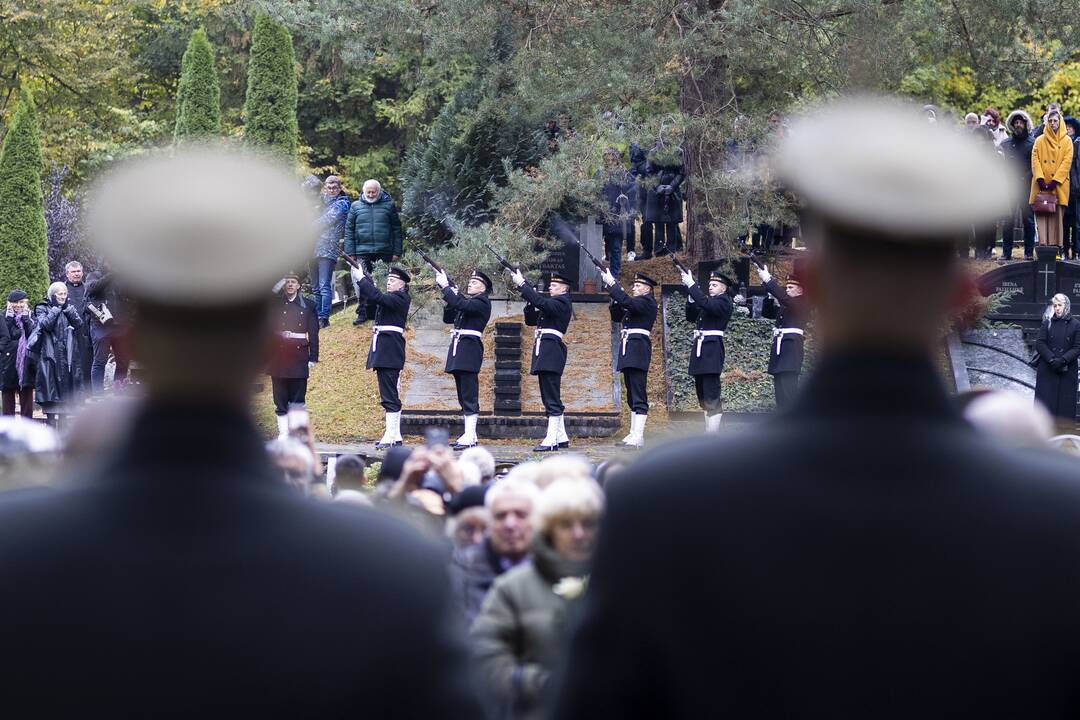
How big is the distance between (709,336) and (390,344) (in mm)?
3226

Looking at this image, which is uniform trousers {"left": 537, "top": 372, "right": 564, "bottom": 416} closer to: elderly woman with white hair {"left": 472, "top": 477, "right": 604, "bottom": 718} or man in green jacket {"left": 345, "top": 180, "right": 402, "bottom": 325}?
man in green jacket {"left": 345, "top": 180, "right": 402, "bottom": 325}

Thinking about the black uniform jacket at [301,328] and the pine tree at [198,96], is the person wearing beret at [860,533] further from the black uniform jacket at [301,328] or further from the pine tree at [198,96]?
the pine tree at [198,96]

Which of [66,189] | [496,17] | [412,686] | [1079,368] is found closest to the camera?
[412,686]

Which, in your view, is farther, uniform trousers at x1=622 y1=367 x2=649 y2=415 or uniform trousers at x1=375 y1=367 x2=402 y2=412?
uniform trousers at x1=622 y1=367 x2=649 y2=415

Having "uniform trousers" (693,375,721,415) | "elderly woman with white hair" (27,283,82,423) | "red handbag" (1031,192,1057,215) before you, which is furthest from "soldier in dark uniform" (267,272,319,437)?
"red handbag" (1031,192,1057,215)

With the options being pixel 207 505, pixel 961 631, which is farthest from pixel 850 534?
pixel 207 505

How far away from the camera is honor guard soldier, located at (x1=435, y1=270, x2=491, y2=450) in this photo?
54.9 ft

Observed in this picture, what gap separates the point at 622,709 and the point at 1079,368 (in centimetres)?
1686

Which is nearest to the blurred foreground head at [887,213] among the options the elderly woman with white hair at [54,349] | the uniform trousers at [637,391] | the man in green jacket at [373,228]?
the uniform trousers at [637,391]

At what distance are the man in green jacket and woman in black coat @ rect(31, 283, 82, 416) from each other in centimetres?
405

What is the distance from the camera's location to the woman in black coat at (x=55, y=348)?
18.2m

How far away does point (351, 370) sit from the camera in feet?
66.7

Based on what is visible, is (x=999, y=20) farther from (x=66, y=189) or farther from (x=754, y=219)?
(x=66, y=189)

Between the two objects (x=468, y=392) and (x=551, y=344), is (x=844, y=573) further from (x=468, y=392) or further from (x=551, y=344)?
(x=468, y=392)
